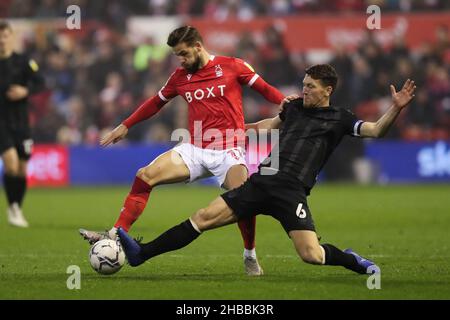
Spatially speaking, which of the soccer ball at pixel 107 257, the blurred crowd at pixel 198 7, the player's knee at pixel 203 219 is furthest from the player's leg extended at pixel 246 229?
the blurred crowd at pixel 198 7

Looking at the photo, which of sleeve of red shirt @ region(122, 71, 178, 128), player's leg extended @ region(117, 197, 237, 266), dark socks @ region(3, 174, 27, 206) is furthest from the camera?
dark socks @ region(3, 174, 27, 206)

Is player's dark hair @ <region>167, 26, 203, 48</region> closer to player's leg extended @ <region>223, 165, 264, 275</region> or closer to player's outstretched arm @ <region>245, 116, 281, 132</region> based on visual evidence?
player's outstretched arm @ <region>245, 116, 281, 132</region>

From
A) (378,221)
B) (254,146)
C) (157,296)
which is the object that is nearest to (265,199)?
(157,296)

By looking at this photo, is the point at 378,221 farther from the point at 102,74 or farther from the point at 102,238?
the point at 102,74

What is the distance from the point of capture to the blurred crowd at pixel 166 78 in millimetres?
21656

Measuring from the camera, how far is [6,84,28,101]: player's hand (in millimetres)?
13859

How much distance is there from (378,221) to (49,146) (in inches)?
360

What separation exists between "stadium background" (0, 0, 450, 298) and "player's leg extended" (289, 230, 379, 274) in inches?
435

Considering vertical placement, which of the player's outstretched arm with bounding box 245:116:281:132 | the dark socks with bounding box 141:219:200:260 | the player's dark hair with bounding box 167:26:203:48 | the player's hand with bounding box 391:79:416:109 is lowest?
the dark socks with bounding box 141:219:200:260

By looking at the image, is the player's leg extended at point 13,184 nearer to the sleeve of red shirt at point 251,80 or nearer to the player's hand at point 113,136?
the player's hand at point 113,136

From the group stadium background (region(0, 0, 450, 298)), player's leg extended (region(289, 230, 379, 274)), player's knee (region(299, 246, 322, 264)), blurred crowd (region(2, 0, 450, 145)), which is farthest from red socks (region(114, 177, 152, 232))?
blurred crowd (region(2, 0, 450, 145))

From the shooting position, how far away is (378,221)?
46.9 ft

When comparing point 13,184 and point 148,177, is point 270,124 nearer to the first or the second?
point 148,177

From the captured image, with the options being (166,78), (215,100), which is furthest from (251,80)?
(166,78)
